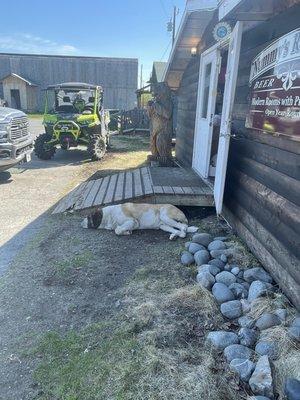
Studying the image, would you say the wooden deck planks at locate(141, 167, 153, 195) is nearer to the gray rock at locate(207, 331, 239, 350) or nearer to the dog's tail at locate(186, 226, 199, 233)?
the dog's tail at locate(186, 226, 199, 233)

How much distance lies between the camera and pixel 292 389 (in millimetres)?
1875

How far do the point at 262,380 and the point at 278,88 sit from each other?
7.79 feet

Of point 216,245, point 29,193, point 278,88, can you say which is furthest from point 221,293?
point 29,193

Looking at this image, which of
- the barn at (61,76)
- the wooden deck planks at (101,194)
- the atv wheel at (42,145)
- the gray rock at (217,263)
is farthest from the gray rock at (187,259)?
the barn at (61,76)

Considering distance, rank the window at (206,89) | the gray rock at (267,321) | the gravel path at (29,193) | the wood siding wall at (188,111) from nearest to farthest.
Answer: the gray rock at (267,321) < the gravel path at (29,193) < the window at (206,89) < the wood siding wall at (188,111)

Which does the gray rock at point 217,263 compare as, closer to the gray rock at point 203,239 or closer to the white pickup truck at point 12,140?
the gray rock at point 203,239

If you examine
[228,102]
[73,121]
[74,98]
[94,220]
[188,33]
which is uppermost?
[188,33]

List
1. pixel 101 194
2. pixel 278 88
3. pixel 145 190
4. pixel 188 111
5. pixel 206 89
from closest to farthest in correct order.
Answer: pixel 278 88 < pixel 145 190 < pixel 101 194 < pixel 206 89 < pixel 188 111

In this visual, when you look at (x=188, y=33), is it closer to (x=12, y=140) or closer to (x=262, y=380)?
(x=12, y=140)

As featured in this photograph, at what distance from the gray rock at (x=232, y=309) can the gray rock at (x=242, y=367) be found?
544 millimetres

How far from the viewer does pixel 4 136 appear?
6961 millimetres

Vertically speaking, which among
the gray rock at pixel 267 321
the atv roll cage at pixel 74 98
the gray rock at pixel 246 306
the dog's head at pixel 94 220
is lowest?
the dog's head at pixel 94 220

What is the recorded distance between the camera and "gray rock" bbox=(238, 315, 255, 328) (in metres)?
2.57

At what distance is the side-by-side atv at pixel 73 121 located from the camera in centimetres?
985
